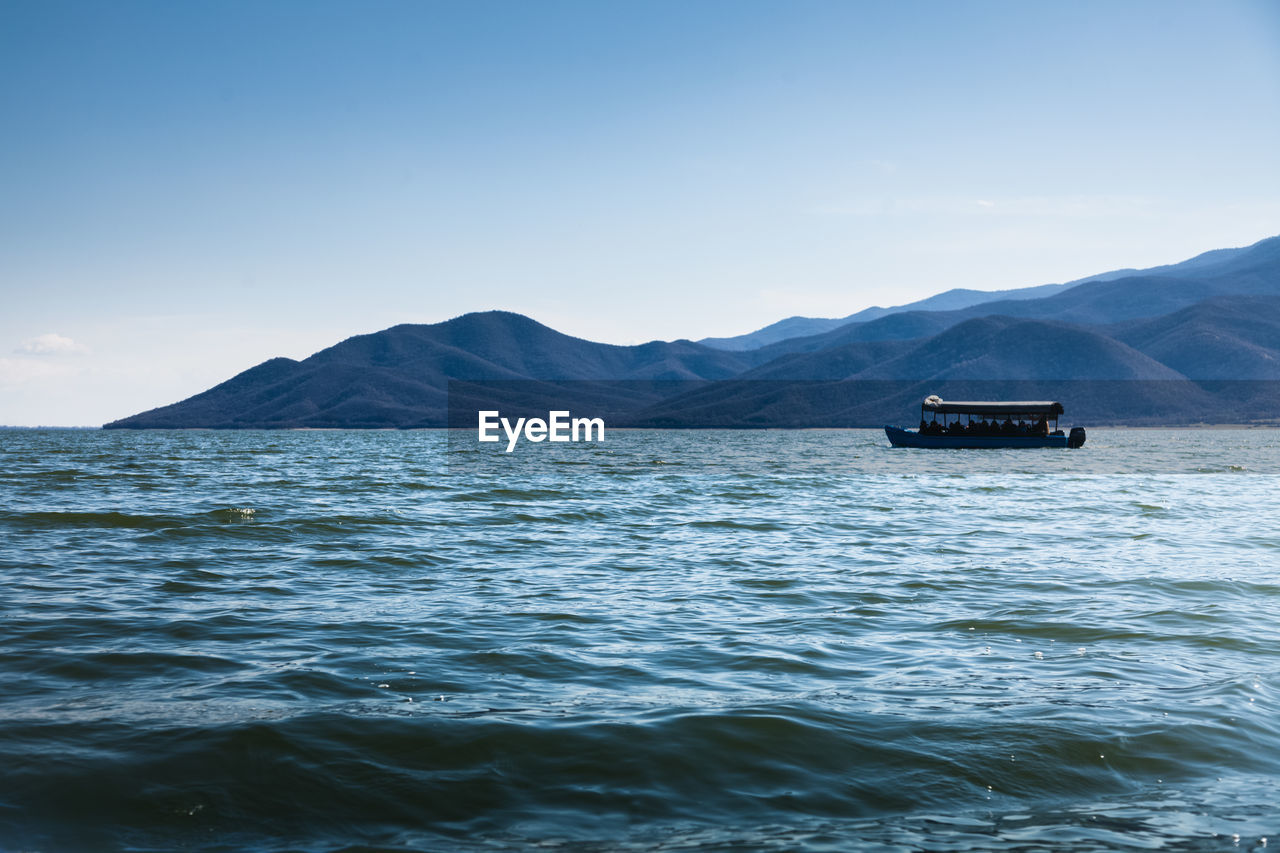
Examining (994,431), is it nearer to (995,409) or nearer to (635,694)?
(995,409)

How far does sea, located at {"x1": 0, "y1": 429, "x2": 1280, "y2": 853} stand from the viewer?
5.66 meters

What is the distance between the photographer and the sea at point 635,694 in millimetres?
5660

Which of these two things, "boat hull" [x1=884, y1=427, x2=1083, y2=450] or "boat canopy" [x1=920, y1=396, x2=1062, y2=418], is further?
"boat hull" [x1=884, y1=427, x2=1083, y2=450]

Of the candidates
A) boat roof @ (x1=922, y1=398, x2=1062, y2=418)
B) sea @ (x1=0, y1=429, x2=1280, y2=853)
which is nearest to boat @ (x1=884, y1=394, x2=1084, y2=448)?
boat roof @ (x1=922, y1=398, x2=1062, y2=418)

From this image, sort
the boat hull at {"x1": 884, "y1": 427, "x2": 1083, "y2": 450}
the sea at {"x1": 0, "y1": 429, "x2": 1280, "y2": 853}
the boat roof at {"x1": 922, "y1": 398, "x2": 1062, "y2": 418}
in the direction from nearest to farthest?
1. the sea at {"x1": 0, "y1": 429, "x2": 1280, "y2": 853}
2. the boat roof at {"x1": 922, "y1": 398, "x2": 1062, "y2": 418}
3. the boat hull at {"x1": 884, "y1": 427, "x2": 1083, "y2": 450}

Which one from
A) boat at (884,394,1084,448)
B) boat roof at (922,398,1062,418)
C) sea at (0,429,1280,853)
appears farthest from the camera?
boat at (884,394,1084,448)

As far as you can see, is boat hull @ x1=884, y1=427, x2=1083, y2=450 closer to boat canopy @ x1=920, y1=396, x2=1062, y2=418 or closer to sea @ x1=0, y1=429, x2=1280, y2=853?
boat canopy @ x1=920, y1=396, x2=1062, y2=418

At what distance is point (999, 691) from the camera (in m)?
8.29

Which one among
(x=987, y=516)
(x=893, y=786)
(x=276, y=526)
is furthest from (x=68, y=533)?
(x=987, y=516)

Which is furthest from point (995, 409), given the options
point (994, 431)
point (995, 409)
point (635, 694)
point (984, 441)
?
point (635, 694)

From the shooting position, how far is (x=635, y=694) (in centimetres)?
814

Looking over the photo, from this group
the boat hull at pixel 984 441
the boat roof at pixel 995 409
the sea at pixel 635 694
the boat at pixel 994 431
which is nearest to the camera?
the sea at pixel 635 694

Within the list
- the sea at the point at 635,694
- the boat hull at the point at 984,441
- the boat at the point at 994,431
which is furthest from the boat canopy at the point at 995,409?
the sea at the point at 635,694

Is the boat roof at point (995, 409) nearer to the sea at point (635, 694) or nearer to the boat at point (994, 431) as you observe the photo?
the boat at point (994, 431)
